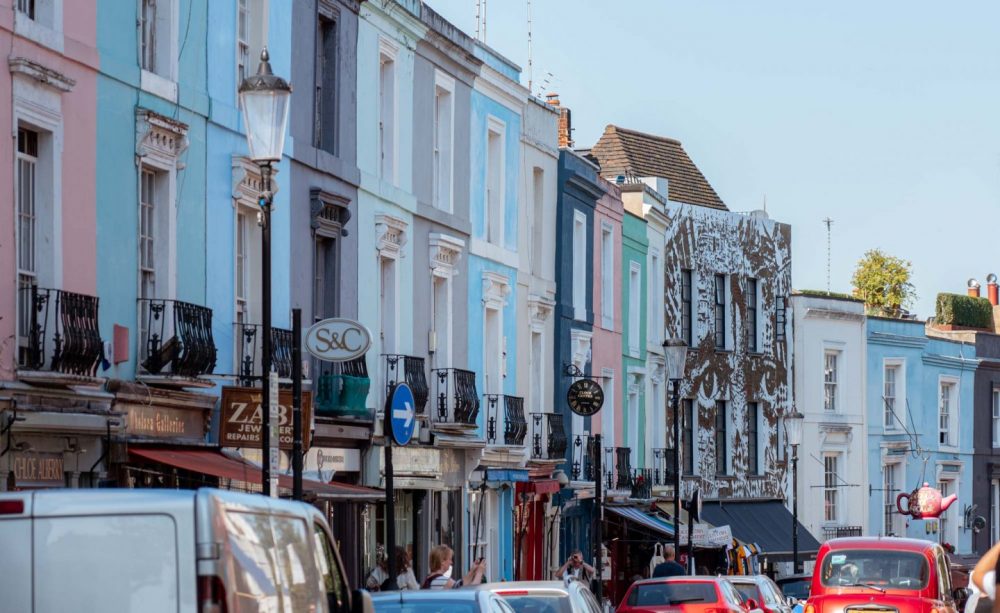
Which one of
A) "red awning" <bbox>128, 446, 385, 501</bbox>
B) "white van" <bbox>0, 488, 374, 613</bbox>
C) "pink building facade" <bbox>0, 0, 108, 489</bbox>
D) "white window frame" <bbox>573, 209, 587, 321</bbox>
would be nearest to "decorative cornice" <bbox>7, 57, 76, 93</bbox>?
"pink building facade" <bbox>0, 0, 108, 489</bbox>

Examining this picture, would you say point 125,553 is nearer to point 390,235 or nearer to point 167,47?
point 167,47

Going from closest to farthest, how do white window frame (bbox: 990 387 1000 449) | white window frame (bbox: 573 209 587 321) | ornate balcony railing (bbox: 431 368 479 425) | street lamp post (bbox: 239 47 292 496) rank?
1. street lamp post (bbox: 239 47 292 496)
2. ornate balcony railing (bbox: 431 368 479 425)
3. white window frame (bbox: 573 209 587 321)
4. white window frame (bbox: 990 387 1000 449)

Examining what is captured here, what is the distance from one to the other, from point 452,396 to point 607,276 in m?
12.0

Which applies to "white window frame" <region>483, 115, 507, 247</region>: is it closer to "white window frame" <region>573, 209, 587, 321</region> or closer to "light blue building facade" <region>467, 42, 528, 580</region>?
"light blue building facade" <region>467, 42, 528, 580</region>

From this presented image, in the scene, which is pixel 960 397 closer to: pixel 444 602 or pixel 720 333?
pixel 720 333

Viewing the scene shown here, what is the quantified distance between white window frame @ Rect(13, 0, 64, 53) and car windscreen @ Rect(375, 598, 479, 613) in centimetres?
723

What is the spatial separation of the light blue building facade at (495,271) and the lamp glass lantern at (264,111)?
1621 centimetres

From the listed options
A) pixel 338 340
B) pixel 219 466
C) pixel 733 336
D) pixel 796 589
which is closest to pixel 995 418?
pixel 733 336

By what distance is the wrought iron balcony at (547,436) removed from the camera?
36094mm

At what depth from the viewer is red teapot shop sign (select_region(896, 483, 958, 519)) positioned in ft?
177

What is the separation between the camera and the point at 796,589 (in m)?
37.9

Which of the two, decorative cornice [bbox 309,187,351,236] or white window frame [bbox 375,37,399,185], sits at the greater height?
white window frame [bbox 375,37,399,185]

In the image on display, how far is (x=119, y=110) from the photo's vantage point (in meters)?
20.0

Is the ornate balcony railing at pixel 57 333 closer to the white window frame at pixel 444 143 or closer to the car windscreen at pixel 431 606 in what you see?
the car windscreen at pixel 431 606
